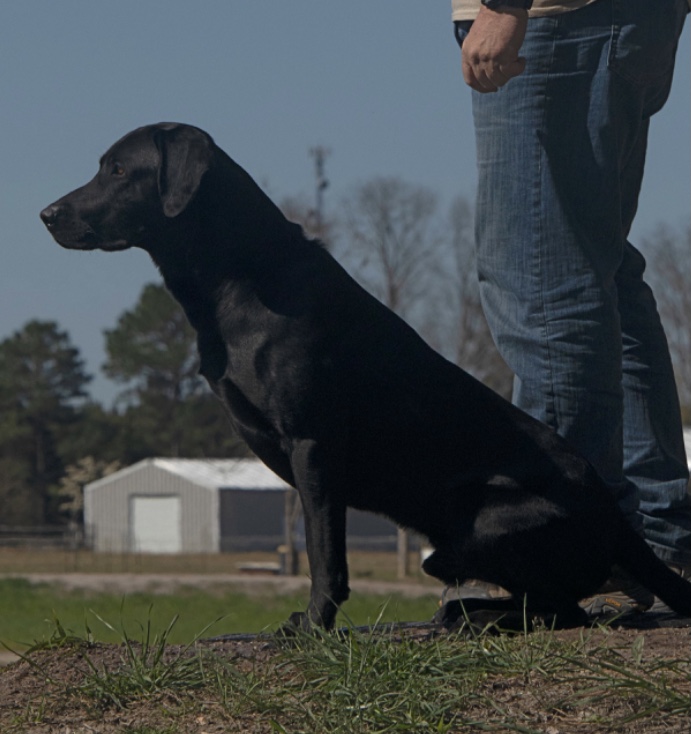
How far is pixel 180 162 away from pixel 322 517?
1217 millimetres

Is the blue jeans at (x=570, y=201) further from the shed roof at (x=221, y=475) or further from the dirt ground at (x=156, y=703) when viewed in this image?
the shed roof at (x=221, y=475)

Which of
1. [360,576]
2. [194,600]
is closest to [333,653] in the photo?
[194,600]

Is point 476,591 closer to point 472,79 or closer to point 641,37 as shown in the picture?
point 472,79

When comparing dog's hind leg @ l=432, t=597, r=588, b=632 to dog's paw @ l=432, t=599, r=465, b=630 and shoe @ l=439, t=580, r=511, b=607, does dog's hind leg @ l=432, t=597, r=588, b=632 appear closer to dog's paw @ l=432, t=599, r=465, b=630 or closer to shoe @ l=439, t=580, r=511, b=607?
dog's paw @ l=432, t=599, r=465, b=630

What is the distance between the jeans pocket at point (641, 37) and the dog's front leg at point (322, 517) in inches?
53.1

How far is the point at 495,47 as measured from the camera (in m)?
3.16

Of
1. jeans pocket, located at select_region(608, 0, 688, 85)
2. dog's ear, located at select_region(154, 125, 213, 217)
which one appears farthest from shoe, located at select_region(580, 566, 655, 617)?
dog's ear, located at select_region(154, 125, 213, 217)

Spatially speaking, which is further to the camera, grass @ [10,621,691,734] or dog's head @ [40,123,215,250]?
dog's head @ [40,123,215,250]

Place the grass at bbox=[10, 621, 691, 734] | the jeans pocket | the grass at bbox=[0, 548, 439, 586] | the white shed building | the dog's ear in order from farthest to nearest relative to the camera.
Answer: the white shed building → the grass at bbox=[0, 548, 439, 586] → the dog's ear → the jeans pocket → the grass at bbox=[10, 621, 691, 734]

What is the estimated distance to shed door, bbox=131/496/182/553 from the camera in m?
62.7

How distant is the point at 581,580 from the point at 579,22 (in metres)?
1.53

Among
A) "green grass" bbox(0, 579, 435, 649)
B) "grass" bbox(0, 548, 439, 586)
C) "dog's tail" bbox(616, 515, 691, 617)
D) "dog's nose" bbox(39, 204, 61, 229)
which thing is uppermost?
"dog's nose" bbox(39, 204, 61, 229)

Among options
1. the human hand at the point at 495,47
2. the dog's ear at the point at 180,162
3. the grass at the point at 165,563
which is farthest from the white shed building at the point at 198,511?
the human hand at the point at 495,47

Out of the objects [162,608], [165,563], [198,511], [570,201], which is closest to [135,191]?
[570,201]
